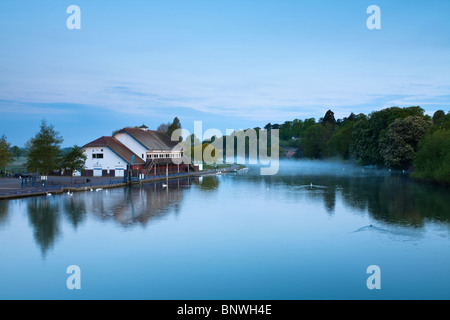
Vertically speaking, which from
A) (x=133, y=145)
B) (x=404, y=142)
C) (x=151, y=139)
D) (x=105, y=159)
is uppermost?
(x=151, y=139)

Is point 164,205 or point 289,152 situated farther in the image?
point 289,152

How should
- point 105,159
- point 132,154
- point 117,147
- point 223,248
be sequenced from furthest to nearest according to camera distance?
point 132,154 → point 117,147 → point 105,159 → point 223,248

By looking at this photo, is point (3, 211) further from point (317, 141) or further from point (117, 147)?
point (317, 141)

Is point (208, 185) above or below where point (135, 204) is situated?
above

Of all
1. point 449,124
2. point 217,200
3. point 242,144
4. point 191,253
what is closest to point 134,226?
point 191,253

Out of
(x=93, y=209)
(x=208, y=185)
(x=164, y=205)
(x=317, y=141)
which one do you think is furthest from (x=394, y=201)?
(x=317, y=141)

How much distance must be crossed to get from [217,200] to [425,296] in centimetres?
2403

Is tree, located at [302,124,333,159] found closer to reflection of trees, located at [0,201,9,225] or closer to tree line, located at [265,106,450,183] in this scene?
tree line, located at [265,106,450,183]

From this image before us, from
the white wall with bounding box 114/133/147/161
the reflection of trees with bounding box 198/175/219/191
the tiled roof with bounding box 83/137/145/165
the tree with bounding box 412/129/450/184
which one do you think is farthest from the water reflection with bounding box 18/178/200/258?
the tree with bounding box 412/129/450/184

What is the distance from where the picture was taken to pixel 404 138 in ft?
215

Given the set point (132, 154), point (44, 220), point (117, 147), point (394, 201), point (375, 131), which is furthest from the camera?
point (375, 131)

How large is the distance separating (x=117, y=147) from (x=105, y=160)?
9.30 ft

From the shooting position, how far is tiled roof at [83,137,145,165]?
54.3 metres

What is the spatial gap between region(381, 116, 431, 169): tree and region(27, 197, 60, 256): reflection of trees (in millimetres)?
54827
